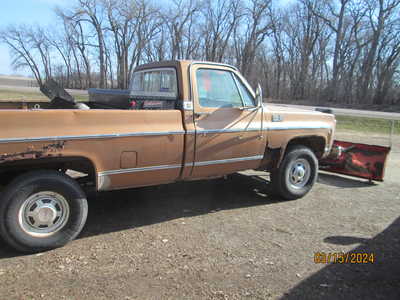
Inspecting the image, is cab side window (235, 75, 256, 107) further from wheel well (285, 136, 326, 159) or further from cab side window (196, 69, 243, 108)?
wheel well (285, 136, 326, 159)

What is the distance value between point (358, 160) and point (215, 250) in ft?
13.9

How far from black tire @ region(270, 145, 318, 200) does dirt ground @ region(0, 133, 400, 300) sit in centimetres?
18

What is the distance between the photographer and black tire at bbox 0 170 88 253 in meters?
3.11

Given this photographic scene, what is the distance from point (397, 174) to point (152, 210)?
5.64 m

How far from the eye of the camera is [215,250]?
11.5 ft

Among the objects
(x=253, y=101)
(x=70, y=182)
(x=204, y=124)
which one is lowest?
(x=70, y=182)

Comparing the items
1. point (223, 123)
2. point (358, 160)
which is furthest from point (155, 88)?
point (358, 160)

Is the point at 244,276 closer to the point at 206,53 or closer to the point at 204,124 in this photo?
the point at 204,124

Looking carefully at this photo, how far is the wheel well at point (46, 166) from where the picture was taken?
316 cm

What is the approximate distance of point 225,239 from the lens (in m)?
3.76

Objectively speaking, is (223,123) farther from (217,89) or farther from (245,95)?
(245,95)

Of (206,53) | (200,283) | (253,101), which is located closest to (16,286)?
(200,283)

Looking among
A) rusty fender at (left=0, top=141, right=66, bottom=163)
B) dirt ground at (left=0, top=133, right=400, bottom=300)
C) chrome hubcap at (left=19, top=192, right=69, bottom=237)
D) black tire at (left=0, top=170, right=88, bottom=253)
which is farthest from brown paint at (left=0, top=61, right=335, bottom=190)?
dirt ground at (left=0, top=133, right=400, bottom=300)

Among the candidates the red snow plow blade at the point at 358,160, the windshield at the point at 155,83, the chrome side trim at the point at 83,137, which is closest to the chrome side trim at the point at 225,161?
the chrome side trim at the point at 83,137
